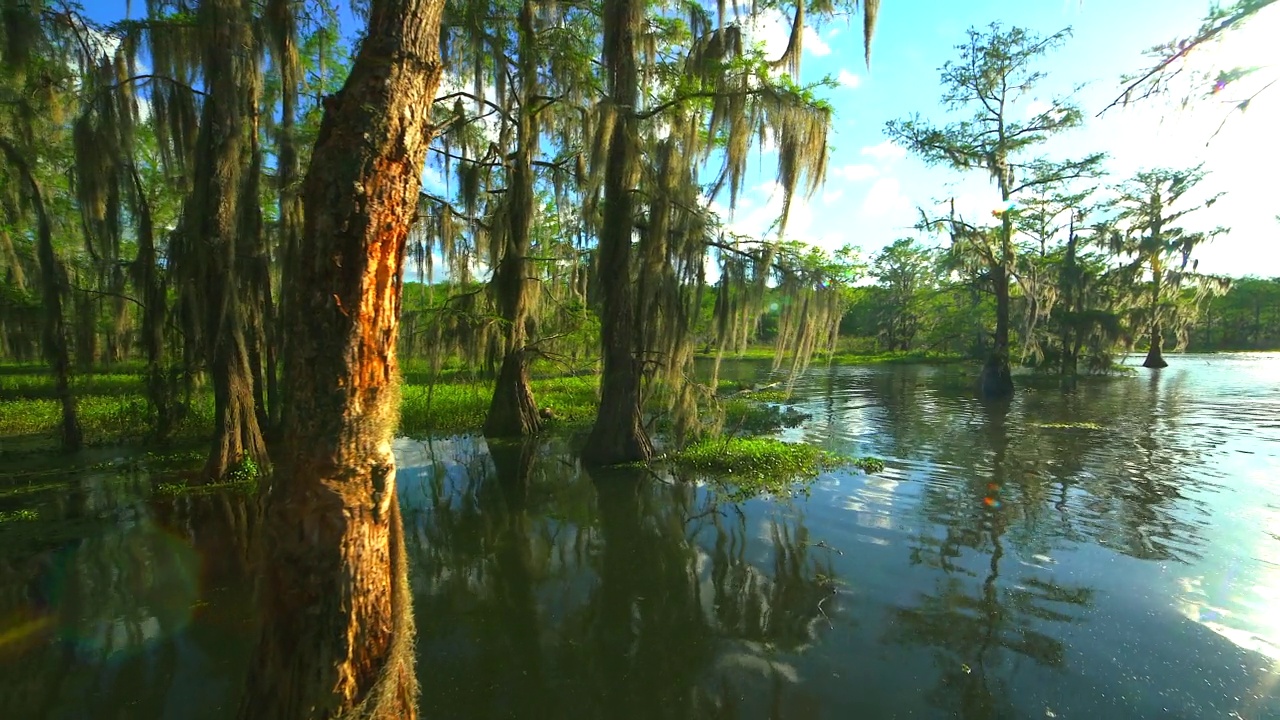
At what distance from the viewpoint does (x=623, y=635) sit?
4.37 m

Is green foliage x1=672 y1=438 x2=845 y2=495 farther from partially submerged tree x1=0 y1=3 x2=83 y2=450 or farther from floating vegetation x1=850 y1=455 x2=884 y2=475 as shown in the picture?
partially submerged tree x1=0 y1=3 x2=83 y2=450

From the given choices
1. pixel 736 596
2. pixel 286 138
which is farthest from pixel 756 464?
pixel 286 138

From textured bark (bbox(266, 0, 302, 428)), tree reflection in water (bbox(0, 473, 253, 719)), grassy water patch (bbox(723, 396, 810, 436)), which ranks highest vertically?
textured bark (bbox(266, 0, 302, 428))

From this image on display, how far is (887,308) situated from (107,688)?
56391mm

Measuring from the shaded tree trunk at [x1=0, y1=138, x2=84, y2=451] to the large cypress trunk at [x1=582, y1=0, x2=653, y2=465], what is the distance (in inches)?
338

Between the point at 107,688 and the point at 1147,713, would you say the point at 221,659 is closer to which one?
Answer: the point at 107,688

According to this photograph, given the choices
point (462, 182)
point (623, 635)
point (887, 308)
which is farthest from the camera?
point (887, 308)

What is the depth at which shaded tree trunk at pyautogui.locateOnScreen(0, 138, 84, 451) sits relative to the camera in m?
9.16

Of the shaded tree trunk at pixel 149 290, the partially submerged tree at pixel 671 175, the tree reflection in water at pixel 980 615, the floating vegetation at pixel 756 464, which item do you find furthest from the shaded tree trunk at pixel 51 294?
the tree reflection in water at pixel 980 615

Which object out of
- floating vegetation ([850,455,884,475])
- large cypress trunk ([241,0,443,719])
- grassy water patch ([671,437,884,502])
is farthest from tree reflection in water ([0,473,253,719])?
floating vegetation ([850,455,884,475])

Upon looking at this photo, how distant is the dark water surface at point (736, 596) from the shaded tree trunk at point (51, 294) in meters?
2.50

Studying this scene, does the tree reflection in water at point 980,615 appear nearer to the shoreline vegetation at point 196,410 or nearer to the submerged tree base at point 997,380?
the shoreline vegetation at point 196,410

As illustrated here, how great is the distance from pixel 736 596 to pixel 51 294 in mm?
11434

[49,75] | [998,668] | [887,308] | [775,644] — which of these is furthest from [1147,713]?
[887,308]
